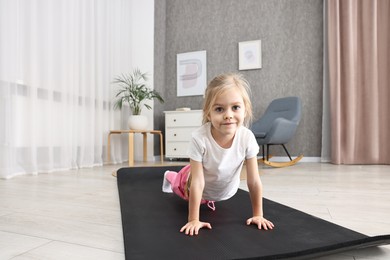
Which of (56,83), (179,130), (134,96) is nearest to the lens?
(56,83)

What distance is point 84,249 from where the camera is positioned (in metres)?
0.79

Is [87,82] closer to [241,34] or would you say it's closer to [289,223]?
[241,34]

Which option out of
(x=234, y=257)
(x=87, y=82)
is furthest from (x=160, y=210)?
(x=87, y=82)

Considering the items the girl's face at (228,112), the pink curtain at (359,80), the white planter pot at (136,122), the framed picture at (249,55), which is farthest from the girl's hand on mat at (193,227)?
the framed picture at (249,55)

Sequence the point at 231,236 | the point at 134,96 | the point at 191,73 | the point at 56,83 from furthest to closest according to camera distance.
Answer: the point at 191,73 < the point at 134,96 < the point at 56,83 < the point at 231,236

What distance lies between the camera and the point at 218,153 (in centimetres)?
97

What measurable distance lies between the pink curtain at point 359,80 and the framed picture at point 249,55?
90 centimetres

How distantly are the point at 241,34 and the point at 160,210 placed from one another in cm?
346

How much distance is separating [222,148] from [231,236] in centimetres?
28

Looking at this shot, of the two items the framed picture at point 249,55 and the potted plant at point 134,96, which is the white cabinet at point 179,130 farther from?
the framed picture at point 249,55

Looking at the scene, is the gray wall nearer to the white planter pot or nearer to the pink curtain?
the pink curtain

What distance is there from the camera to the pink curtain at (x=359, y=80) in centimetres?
335

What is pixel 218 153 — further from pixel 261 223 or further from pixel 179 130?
pixel 179 130

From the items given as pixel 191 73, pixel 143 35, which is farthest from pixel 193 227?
pixel 143 35
